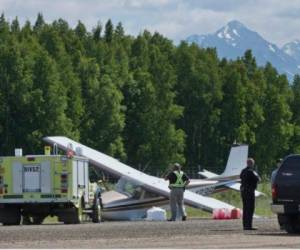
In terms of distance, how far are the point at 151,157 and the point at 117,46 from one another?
54.8 ft

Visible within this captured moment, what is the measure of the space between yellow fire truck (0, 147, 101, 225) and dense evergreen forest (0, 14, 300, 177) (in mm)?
49690

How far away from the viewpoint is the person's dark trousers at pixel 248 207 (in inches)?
1088

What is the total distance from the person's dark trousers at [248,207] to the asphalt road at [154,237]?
0.34m

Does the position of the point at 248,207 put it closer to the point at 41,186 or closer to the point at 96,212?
the point at 41,186

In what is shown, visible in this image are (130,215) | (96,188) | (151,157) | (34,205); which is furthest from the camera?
(151,157)

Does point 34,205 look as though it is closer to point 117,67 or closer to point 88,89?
point 88,89

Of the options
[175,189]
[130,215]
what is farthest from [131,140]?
[175,189]

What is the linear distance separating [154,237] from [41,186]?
9890mm

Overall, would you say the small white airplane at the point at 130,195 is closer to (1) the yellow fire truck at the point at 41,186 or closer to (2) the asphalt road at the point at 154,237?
(1) the yellow fire truck at the point at 41,186

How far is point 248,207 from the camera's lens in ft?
91.2

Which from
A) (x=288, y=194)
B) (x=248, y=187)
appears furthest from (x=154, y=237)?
(x=248, y=187)

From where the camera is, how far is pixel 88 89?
93.2 meters

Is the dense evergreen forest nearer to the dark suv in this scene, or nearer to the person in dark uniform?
the person in dark uniform

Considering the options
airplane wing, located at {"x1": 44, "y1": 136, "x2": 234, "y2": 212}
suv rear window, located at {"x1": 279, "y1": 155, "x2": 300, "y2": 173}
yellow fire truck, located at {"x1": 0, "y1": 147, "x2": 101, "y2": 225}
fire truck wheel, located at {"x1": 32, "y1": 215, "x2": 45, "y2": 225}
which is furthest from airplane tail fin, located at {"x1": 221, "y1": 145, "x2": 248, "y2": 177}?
suv rear window, located at {"x1": 279, "y1": 155, "x2": 300, "y2": 173}
